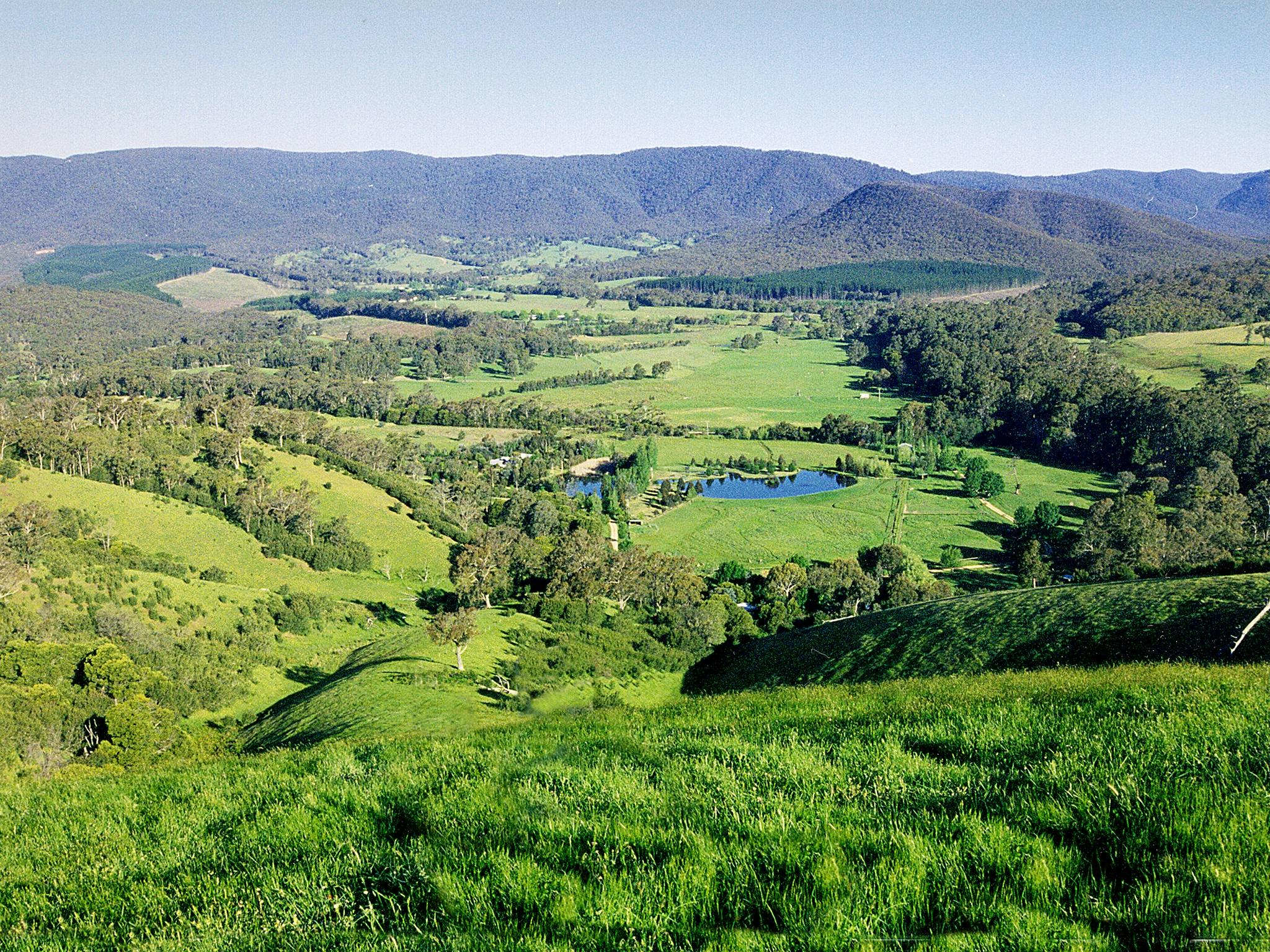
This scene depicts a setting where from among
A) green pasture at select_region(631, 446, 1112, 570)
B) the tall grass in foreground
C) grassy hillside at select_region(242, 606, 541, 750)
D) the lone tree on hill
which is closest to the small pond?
green pasture at select_region(631, 446, 1112, 570)

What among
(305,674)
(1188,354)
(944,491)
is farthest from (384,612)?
(1188,354)

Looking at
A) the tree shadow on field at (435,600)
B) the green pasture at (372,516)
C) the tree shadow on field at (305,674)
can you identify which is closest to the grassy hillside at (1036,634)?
the tree shadow on field at (305,674)

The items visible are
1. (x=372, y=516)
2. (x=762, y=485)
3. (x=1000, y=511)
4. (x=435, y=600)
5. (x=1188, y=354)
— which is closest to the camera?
(x=435, y=600)

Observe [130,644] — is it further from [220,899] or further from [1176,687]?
[1176,687]

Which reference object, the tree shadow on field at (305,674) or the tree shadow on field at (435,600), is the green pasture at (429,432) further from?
the tree shadow on field at (305,674)

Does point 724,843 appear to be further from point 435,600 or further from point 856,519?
point 856,519

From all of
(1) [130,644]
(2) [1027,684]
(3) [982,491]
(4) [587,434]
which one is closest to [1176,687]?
(2) [1027,684]
